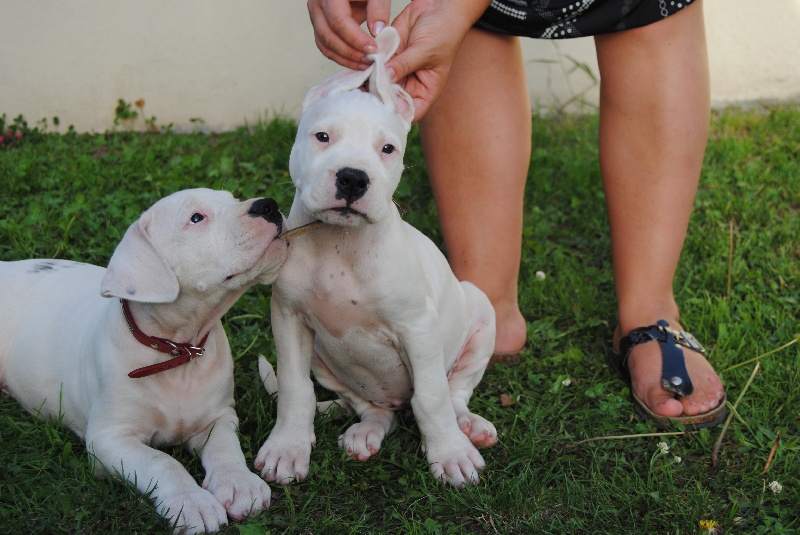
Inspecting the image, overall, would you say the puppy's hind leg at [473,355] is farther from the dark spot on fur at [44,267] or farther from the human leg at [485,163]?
the dark spot on fur at [44,267]

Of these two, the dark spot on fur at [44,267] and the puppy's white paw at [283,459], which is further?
the dark spot on fur at [44,267]

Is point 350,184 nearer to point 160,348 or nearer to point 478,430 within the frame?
point 160,348

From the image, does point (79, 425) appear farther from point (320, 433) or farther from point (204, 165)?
point (204, 165)

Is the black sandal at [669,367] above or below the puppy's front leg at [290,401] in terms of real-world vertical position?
below

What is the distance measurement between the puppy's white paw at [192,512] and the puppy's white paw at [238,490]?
6 centimetres

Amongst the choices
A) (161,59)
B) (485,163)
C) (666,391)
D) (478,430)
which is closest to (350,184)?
(478,430)

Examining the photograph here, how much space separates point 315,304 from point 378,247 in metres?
0.30

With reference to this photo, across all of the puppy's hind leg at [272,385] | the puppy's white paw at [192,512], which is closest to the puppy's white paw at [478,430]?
the puppy's hind leg at [272,385]

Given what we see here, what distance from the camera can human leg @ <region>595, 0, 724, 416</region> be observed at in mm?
3926

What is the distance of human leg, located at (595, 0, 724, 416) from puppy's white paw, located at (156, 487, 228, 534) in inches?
73.1

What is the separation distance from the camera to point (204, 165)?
567cm

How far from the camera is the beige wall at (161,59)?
5887 millimetres

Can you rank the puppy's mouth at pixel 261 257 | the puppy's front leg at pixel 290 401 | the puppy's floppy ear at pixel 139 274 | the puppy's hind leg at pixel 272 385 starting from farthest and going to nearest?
the puppy's hind leg at pixel 272 385
the puppy's front leg at pixel 290 401
the puppy's mouth at pixel 261 257
the puppy's floppy ear at pixel 139 274

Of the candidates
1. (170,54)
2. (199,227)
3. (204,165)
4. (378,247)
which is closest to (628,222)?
(378,247)
